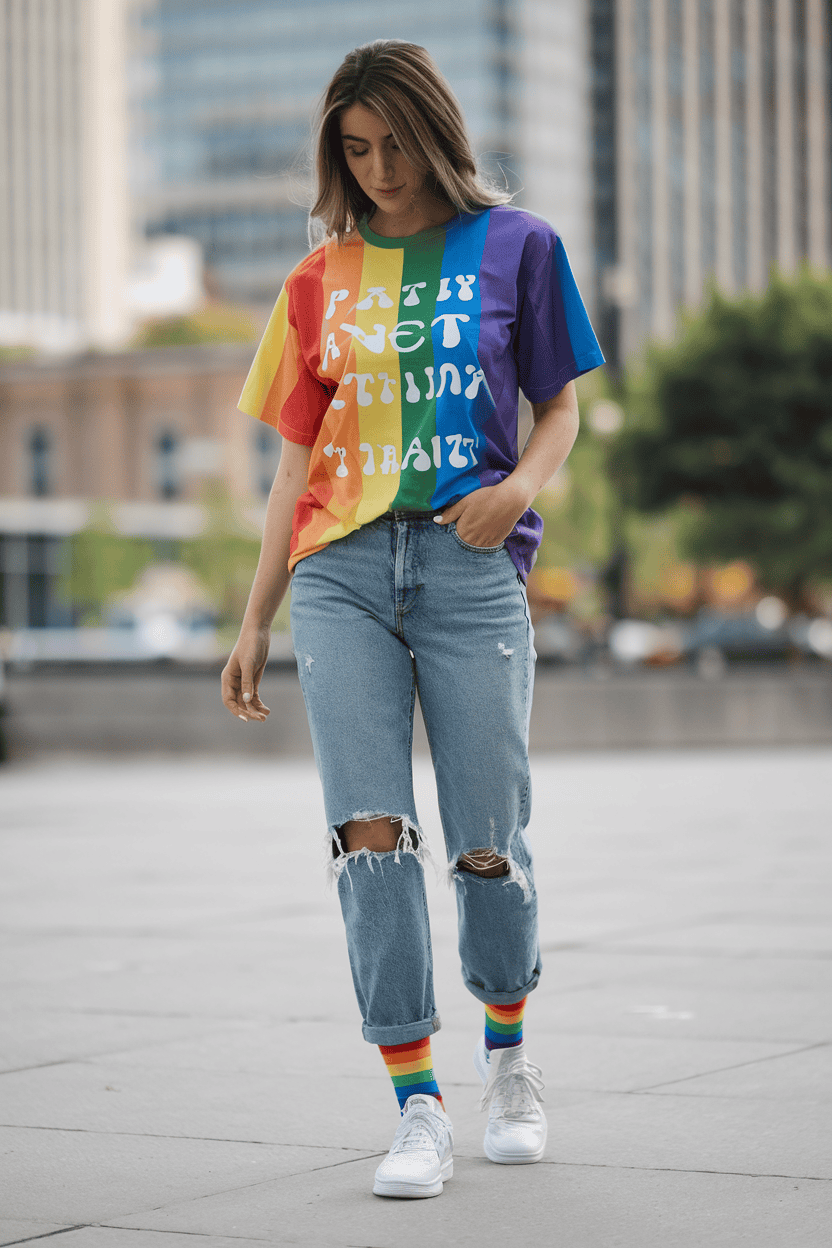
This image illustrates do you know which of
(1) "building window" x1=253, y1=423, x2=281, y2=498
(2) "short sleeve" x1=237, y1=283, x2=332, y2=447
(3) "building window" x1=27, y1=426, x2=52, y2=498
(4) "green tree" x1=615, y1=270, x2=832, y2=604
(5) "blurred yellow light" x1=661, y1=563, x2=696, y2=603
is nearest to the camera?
(2) "short sleeve" x1=237, y1=283, x2=332, y2=447

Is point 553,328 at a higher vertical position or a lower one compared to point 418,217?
lower

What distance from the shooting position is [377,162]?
298cm

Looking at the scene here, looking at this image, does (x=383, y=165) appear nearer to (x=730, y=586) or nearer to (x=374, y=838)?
(x=374, y=838)

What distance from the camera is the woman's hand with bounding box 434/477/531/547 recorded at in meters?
2.92

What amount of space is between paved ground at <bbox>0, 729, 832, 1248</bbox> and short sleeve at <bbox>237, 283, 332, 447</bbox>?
1365mm

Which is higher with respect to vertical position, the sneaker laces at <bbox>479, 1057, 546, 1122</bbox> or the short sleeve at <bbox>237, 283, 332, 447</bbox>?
the short sleeve at <bbox>237, 283, 332, 447</bbox>

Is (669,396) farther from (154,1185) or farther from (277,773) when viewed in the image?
(154,1185)

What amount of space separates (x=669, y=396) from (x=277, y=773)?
23.6 m

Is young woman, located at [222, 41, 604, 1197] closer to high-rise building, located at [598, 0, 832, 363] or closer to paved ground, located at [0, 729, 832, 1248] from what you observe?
paved ground, located at [0, 729, 832, 1248]

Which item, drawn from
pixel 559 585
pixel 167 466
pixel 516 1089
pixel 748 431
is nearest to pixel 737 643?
pixel 748 431

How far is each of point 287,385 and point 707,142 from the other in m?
119

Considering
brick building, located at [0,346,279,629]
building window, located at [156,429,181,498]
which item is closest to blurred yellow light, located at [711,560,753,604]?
brick building, located at [0,346,279,629]

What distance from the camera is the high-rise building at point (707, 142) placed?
111938 millimetres

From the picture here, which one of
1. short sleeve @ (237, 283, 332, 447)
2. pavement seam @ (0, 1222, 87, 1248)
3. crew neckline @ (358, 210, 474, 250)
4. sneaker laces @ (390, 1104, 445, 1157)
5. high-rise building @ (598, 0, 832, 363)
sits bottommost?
pavement seam @ (0, 1222, 87, 1248)
